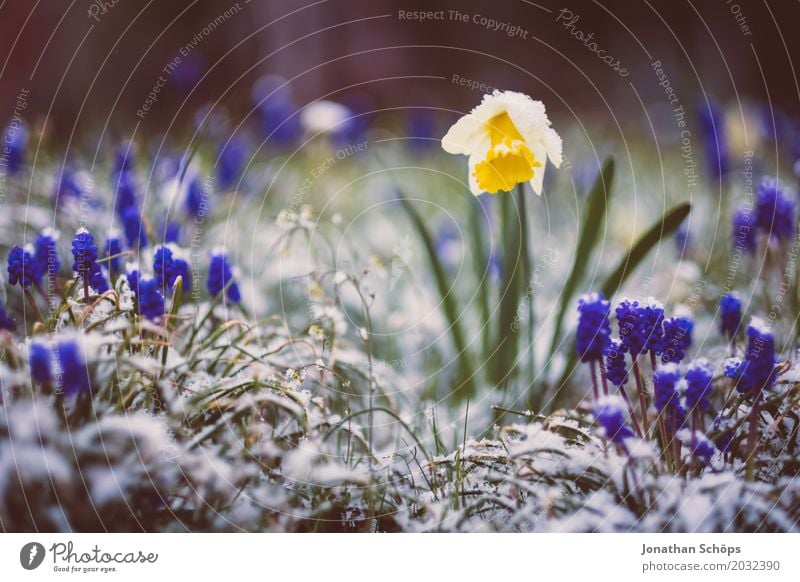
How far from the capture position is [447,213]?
2.35 m

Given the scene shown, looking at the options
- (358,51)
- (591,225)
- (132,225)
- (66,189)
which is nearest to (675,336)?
(591,225)

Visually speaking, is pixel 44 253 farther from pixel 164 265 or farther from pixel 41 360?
pixel 41 360

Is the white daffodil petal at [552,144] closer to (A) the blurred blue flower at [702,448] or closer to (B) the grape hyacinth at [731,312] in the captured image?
(B) the grape hyacinth at [731,312]

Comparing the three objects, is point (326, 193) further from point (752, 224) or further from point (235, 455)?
point (235, 455)

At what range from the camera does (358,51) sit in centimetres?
220

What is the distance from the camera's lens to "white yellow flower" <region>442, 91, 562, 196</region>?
1167mm

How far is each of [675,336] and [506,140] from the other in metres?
0.40

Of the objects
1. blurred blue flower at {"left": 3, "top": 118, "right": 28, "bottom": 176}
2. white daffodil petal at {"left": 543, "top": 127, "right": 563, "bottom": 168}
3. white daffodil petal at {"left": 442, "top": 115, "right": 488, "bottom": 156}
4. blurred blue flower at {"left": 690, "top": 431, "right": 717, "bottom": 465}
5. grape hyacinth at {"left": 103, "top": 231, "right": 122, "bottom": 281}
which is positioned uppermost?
blurred blue flower at {"left": 3, "top": 118, "right": 28, "bottom": 176}

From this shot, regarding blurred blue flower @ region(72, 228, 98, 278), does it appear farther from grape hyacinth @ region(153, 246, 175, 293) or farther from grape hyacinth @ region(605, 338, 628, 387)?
grape hyacinth @ region(605, 338, 628, 387)

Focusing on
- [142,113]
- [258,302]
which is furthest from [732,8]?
[142,113]

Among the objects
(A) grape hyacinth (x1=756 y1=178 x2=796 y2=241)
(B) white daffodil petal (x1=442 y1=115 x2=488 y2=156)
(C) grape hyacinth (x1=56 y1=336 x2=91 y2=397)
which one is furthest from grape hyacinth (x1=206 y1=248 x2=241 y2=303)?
(A) grape hyacinth (x1=756 y1=178 x2=796 y2=241)

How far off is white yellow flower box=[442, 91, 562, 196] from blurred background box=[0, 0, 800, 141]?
26.8 inches

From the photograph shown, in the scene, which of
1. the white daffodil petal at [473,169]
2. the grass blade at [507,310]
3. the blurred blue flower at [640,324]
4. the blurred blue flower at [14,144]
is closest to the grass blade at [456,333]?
the grass blade at [507,310]

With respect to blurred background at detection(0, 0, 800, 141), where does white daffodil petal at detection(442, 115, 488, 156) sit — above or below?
below
